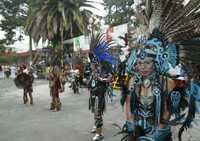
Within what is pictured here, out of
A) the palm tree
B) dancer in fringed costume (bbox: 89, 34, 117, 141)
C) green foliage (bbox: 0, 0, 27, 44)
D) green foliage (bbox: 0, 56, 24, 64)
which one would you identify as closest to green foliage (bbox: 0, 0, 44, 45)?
green foliage (bbox: 0, 0, 27, 44)

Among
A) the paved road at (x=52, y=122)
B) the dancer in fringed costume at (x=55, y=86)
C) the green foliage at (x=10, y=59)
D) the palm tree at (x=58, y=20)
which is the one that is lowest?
the paved road at (x=52, y=122)

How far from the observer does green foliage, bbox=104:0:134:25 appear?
4217 cm

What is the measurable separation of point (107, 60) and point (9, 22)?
50168 millimetres

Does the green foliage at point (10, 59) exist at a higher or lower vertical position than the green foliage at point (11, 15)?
lower

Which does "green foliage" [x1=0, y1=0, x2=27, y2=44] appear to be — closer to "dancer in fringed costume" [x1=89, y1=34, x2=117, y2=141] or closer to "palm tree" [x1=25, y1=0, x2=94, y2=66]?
"palm tree" [x1=25, y1=0, x2=94, y2=66]

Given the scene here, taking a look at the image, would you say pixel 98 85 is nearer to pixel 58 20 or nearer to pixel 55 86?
pixel 55 86

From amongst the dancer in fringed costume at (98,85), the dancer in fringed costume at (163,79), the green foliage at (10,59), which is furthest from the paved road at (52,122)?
the green foliage at (10,59)

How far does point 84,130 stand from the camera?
1038cm

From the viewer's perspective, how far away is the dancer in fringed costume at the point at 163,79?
16.1 ft

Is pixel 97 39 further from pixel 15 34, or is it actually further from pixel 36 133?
pixel 15 34

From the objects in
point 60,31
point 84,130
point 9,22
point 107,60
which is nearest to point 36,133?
point 84,130

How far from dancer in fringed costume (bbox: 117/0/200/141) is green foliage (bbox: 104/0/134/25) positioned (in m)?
36.0

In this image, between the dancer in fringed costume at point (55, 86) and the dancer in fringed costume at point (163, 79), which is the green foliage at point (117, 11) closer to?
the dancer in fringed costume at point (55, 86)

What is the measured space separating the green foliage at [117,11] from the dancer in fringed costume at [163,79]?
36.0 metres
